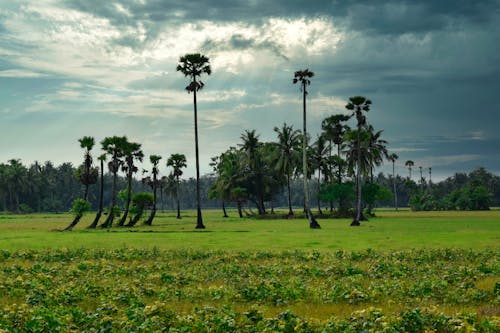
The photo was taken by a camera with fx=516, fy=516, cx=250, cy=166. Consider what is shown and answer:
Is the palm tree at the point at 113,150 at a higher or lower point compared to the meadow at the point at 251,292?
higher

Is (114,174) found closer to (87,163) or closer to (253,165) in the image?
(87,163)

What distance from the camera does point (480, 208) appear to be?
15525 cm

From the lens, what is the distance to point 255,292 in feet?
59.5

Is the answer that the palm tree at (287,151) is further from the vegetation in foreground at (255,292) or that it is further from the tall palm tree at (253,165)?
the vegetation in foreground at (255,292)

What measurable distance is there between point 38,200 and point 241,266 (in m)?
191

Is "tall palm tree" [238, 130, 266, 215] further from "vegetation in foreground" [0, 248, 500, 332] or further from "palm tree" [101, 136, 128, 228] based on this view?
"vegetation in foreground" [0, 248, 500, 332]

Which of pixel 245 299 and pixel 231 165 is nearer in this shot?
pixel 245 299

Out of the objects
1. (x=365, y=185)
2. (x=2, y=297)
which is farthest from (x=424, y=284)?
(x=365, y=185)

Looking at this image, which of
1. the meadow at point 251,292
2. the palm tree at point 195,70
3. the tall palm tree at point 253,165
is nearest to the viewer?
the meadow at point 251,292

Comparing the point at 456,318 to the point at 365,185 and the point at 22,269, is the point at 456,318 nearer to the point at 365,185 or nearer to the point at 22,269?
the point at 22,269

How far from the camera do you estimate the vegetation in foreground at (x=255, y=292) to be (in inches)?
510

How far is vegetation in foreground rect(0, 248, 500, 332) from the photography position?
1296cm

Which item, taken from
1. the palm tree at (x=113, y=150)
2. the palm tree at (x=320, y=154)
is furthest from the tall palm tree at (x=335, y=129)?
the palm tree at (x=113, y=150)

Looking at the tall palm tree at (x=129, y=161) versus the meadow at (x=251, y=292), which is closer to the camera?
the meadow at (x=251, y=292)
